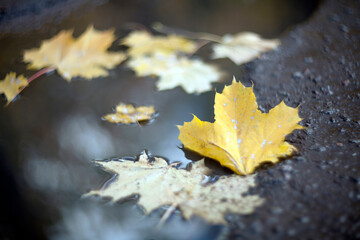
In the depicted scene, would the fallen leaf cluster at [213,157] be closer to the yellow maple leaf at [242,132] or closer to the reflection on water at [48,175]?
the yellow maple leaf at [242,132]

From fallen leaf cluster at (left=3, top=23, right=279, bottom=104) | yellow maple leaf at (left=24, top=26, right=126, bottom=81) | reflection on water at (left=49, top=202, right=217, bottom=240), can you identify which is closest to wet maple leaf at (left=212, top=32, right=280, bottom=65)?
fallen leaf cluster at (left=3, top=23, right=279, bottom=104)

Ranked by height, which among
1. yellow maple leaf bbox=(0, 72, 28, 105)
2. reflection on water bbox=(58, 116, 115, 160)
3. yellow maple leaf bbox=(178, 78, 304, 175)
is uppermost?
yellow maple leaf bbox=(0, 72, 28, 105)

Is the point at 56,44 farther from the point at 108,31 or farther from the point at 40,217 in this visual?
the point at 40,217

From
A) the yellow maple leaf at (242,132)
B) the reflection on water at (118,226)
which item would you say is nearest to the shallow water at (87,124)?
the reflection on water at (118,226)

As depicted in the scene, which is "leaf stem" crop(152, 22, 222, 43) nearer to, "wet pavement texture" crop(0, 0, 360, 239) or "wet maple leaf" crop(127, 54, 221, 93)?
"wet pavement texture" crop(0, 0, 360, 239)

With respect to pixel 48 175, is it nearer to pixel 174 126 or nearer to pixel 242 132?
pixel 174 126

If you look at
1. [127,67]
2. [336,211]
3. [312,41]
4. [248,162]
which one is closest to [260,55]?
[312,41]

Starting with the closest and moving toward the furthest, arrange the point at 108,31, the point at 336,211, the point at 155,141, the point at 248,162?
the point at 336,211
the point at 248,162
the point at 155,141
the point at 108,31
